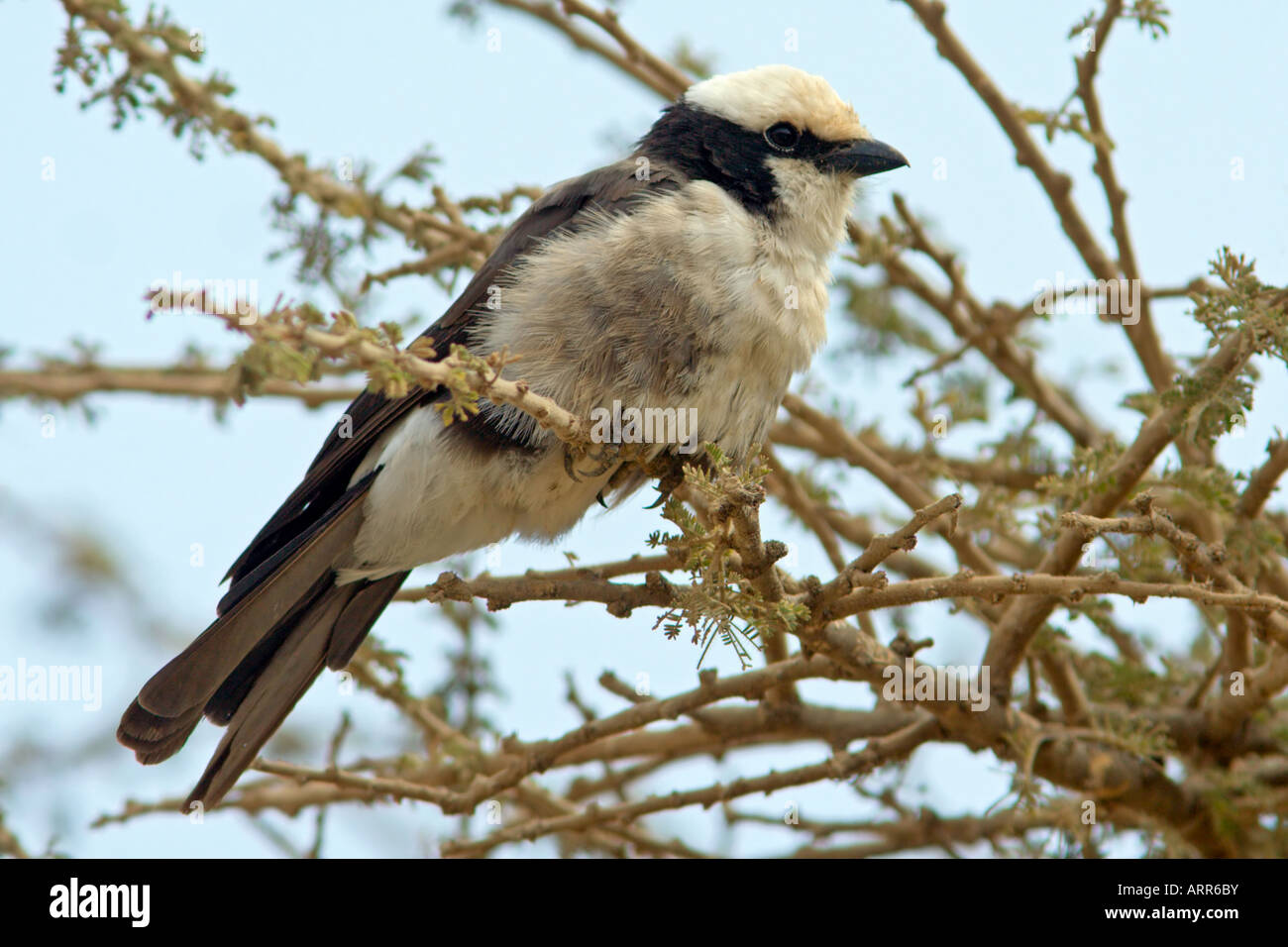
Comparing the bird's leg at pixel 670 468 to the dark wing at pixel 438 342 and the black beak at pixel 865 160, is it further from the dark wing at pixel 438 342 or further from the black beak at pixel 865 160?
the black beak at pixel 865 160

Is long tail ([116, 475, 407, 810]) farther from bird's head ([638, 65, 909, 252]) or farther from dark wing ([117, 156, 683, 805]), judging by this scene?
bird's head ([638, 65, 909, 252])

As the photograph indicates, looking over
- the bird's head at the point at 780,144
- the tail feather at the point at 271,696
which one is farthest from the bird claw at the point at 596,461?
the bird's head at the point at 780,144

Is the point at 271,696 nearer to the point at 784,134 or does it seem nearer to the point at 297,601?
the point at 297,601

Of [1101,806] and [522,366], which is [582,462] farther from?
[1101,806]

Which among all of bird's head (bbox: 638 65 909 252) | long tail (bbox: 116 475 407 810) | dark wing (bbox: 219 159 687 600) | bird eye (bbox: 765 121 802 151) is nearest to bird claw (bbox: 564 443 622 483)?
dark wing (bbox: 219 159 687 600)

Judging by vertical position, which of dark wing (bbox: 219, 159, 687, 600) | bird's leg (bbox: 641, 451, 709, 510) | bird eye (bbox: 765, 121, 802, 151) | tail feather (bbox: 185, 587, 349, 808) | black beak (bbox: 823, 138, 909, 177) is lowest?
tail feather (bbox: 185, 587, 349, 808)

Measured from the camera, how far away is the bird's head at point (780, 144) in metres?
3.60

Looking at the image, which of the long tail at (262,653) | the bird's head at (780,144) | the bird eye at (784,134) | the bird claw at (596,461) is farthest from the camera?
the bird eye at (784,134)

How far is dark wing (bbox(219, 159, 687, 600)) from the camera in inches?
132

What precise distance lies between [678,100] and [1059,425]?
61.2 inches

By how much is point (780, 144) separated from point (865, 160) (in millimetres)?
256

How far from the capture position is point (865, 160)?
3693 mm

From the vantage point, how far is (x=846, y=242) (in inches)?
147

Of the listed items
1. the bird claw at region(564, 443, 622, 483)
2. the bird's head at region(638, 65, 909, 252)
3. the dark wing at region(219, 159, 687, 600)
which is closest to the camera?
the bird claw at region(564, 443, 622, 483)
